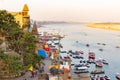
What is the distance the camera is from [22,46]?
92.6ft

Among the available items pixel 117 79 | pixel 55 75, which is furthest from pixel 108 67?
pixel 55 75

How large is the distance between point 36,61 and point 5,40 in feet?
16.4

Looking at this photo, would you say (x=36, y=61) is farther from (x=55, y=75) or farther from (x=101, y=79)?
(x=101, y=79)

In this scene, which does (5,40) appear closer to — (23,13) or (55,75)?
(55,75)

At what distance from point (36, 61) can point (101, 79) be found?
31515 mm

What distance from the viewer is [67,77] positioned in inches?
1783

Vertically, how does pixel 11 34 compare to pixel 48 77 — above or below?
above

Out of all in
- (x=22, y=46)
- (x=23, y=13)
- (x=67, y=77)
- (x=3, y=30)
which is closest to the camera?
(x=3, y=30)


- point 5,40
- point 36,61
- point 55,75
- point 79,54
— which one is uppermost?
point 5,40

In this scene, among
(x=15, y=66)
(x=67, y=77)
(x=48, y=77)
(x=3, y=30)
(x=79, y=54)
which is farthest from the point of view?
(x=79, y=54)

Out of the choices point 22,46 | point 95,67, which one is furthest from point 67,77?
point 95,67

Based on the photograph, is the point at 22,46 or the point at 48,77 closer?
the point at 22,46

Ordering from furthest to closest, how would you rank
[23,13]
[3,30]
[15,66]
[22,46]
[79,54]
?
1. [79,54]
2. [23,13]
3. [22,46]
4. [3,30]
5. [15,66]

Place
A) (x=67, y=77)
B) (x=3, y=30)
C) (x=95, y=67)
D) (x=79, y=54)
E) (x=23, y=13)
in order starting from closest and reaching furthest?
(x=3, y=30) < (x=67, y=77) < (x=23, y=13) < (x=95, y=67) < (x=79, y=54)
